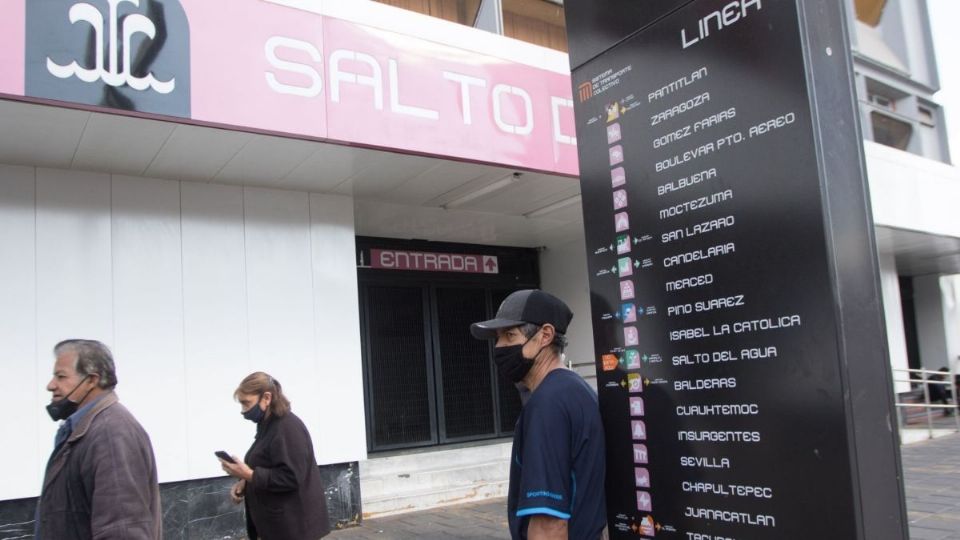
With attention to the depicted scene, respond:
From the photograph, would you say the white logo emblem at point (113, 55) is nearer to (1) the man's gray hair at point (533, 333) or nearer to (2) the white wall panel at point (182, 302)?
(2) the white wall panel at point (182, 302)

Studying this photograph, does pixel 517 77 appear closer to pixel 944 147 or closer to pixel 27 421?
pixel 27 421

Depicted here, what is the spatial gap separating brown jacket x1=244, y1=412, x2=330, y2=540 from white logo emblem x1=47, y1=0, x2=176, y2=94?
2.97 metres

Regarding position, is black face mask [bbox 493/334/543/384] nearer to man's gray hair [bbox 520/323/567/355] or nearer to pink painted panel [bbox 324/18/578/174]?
man's gray hair [bbox 520/323/567/355]

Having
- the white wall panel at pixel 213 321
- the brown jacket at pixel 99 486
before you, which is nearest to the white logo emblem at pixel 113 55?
the white wall panel at pixel 213 321

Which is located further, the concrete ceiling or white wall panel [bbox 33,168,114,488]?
white wall panel [bbox 33,168,114,488]

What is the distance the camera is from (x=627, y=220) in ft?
7.32

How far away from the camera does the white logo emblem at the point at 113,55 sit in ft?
17.3

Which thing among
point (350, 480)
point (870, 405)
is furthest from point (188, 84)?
point (870, 405)

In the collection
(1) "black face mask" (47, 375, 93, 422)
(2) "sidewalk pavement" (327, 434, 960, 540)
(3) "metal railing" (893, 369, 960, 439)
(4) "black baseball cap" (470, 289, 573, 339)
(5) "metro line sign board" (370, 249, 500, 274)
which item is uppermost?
(5) "metro line sign board" (370, 249, 500, 274)

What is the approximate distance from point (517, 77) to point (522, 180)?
1113 mm

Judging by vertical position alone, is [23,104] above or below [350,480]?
above

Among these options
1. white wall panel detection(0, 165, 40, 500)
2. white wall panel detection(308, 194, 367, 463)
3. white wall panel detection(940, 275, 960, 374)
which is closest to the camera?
white wall panel detection(0, 165, 40, 500)

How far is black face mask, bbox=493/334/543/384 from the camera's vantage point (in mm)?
2447

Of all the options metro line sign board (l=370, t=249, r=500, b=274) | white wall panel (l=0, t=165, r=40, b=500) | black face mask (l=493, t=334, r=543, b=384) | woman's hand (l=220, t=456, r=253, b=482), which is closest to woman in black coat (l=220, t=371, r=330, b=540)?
woman's hand (l=220, t=456, r=253, b=482)
